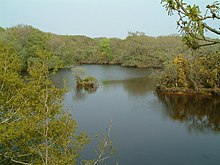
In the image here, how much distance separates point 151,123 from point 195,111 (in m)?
3.97

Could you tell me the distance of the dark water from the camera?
9984 mm

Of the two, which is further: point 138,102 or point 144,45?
point 144,45

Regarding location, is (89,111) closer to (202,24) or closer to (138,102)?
(138,102)

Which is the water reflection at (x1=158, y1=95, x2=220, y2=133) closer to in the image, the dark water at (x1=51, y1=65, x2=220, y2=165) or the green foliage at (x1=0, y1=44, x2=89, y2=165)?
the dark water at (x1=51, y1=65, x2=220, y2=165)

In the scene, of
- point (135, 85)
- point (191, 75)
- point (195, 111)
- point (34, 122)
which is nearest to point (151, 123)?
point (195, 111)

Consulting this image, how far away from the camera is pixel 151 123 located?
45.3 feet

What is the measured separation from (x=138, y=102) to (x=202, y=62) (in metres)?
6.70

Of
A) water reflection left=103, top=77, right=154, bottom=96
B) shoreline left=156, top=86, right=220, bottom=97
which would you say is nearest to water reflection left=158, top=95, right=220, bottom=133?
shoreline left=156, top=86, right=220, bottom=97

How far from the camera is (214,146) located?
424 inches

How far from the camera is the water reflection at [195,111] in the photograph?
13.5m

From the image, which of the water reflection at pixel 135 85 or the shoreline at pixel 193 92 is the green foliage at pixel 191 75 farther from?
the water reflection at pixel 135 85

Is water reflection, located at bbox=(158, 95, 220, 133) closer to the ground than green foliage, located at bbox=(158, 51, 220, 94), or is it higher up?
closer to the ground

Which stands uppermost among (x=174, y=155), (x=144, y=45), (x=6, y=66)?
(x=144, y=45)

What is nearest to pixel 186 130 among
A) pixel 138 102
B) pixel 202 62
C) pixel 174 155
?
pixel 174 155
